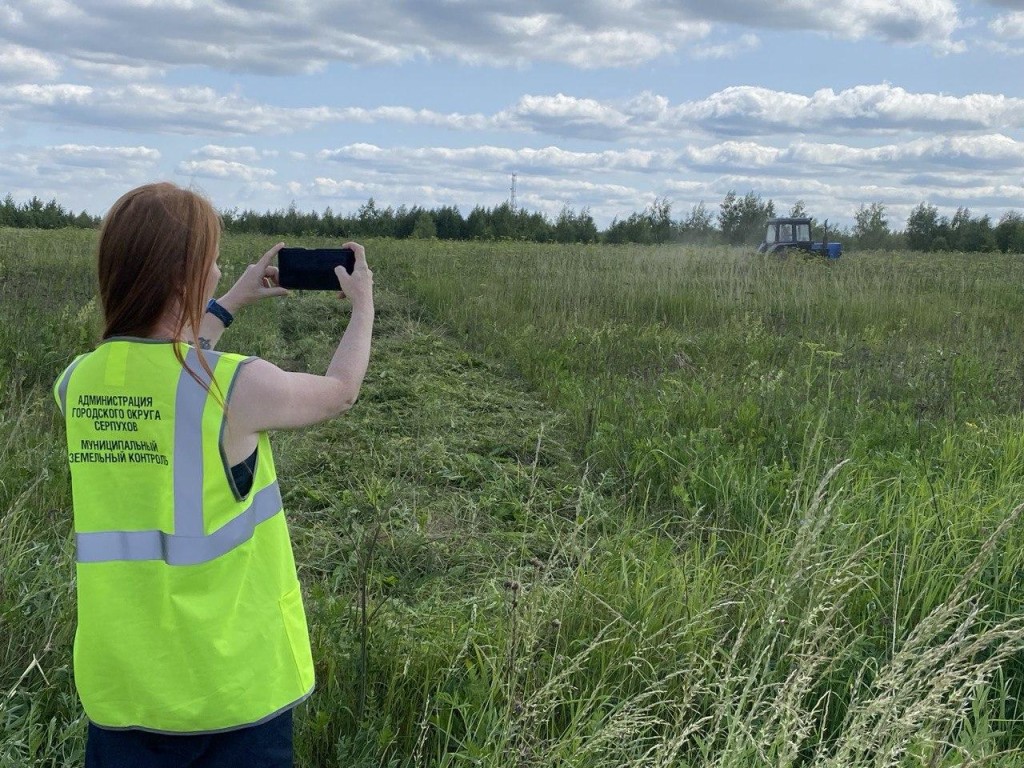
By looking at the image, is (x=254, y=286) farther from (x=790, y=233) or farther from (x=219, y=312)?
(x=790, y=233)

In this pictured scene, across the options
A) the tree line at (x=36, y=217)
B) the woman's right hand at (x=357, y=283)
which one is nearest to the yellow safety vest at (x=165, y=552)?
the woman's right hand at (x=357, y=283)

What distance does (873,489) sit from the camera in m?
4.59

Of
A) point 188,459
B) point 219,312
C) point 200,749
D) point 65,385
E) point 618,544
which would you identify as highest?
point 219,312

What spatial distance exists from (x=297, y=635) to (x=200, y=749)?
0.29 m

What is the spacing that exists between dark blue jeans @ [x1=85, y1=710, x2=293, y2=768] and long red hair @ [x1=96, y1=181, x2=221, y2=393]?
749 mm

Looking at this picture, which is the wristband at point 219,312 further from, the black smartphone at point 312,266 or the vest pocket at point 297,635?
the vest pocket at point 297,635

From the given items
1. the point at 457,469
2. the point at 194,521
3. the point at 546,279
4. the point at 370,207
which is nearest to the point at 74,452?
the point at 194,521

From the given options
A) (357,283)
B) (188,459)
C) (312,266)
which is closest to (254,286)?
(312,266)

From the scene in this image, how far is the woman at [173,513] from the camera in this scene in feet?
5.89

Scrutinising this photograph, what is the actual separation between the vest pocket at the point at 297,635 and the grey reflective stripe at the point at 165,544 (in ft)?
0.62

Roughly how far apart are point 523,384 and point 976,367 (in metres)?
4.07

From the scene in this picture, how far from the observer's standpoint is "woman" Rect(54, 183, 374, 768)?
1.79m

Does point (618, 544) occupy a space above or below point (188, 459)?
below

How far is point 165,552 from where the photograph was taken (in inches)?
70.9
